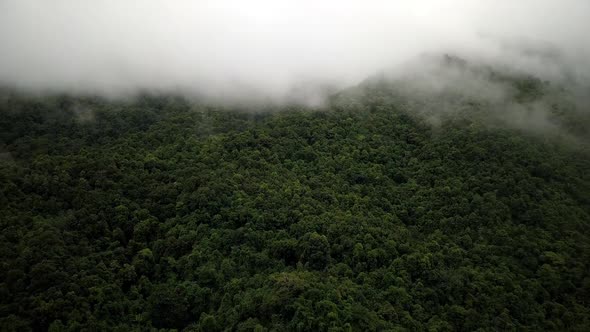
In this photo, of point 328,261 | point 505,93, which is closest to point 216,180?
point 328,261

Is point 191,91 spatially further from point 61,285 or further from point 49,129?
point 61,285

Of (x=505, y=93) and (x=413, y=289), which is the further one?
(x=505, y=93)

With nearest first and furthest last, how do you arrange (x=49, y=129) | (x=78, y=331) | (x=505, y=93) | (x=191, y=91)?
(x=78, y=331) → (x=49, y=129) → (x=505, y=93) → (x=191, y=91)

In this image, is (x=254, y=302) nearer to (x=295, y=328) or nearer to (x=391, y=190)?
(x=295, y=328)

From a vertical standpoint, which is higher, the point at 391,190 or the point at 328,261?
the point at 391,190

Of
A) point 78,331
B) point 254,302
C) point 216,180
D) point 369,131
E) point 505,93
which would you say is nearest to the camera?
point 78,331

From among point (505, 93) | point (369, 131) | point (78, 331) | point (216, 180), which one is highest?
point (505, 93)

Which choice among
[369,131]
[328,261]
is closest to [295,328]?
[328,261]
